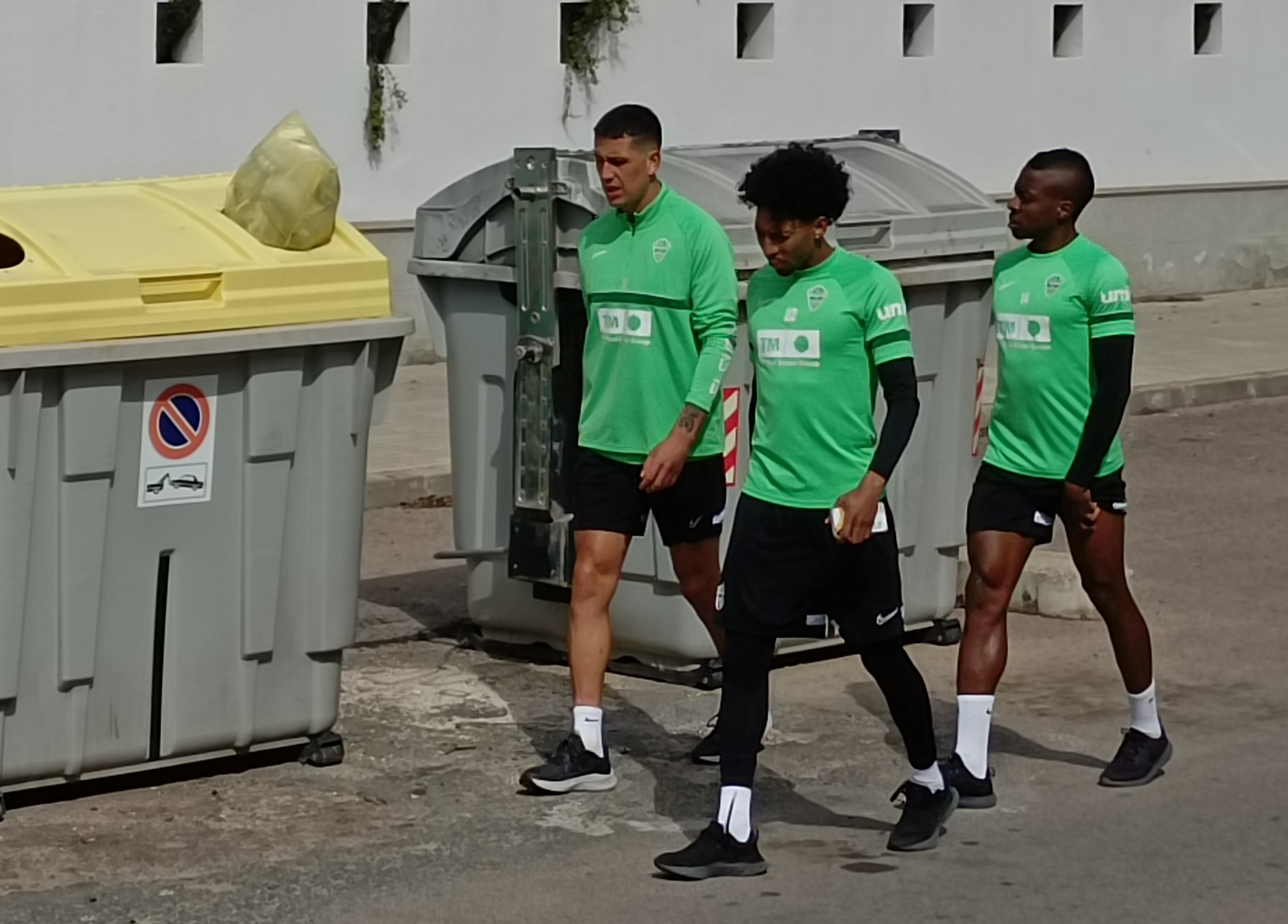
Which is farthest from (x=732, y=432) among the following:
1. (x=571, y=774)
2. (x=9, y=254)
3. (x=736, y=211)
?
(x=9, y=254)

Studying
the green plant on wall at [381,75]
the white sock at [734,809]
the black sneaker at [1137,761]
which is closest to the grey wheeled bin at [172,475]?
the white sock at [734,809]

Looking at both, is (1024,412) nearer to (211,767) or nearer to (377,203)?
(211,767)

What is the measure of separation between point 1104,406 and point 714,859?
1.56 meters

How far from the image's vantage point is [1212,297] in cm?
1873

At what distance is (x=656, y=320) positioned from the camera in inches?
249

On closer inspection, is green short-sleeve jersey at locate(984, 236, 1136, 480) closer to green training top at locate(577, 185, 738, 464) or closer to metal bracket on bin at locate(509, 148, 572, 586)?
green training top at locate(577, 185, 738, 464)

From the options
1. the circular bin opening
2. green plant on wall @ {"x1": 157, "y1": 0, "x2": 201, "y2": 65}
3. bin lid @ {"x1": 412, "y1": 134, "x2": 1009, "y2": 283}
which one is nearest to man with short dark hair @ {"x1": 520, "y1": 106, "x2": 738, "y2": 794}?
bin lid @ {"x1": 412, "y1": 134, "x2": 1009, "y2": 283}

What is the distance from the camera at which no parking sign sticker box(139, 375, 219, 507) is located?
6020mm

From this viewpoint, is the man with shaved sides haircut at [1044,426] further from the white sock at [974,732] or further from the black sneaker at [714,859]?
the black sneaker at [714,859]

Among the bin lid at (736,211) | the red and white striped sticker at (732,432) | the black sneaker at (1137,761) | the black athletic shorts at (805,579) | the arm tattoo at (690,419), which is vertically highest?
the bin lid at (736,211)

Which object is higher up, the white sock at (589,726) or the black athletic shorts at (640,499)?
the black athletic shorts at (640,499)

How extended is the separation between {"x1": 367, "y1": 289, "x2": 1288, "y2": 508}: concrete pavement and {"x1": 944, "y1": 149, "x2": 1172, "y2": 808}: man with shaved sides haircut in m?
4.10

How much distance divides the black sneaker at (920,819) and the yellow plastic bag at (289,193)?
2134mm

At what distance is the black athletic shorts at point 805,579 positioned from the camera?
18.4 ft
